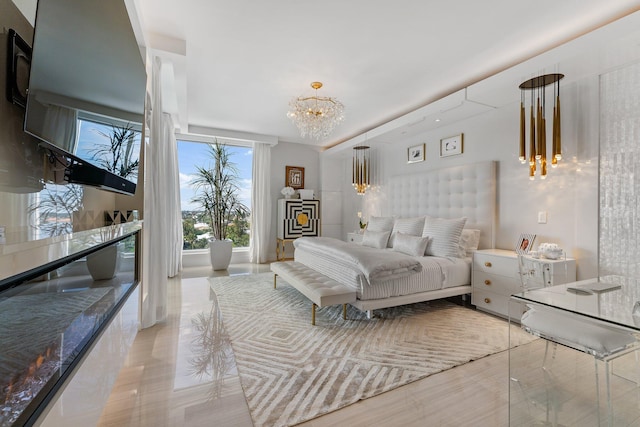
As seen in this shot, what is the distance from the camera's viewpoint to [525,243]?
121 inches

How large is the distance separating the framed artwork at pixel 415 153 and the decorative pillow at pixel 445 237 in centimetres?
133

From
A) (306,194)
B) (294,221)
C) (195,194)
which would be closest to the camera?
(195,194)

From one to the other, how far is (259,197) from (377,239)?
287 centimetres

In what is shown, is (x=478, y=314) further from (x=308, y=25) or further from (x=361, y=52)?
(x=308, y=25)

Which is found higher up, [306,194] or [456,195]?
[306,194]

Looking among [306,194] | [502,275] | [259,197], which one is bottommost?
[502,275]

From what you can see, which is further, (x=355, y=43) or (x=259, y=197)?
(x=259, y=197)

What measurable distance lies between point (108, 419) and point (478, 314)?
3237 mm

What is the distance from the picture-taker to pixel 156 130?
2887mm

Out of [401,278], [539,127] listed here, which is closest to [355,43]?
[539,127]

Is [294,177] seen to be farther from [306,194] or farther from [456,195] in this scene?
[456,195]

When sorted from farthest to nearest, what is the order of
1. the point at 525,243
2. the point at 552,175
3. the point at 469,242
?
the point at 469,242, the point at 525,243, the point at 552,175

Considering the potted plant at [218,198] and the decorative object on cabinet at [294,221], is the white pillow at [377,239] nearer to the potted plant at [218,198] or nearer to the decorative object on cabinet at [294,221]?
the decorative object on cabinet at [294,221]

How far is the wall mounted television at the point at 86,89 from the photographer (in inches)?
35.5
